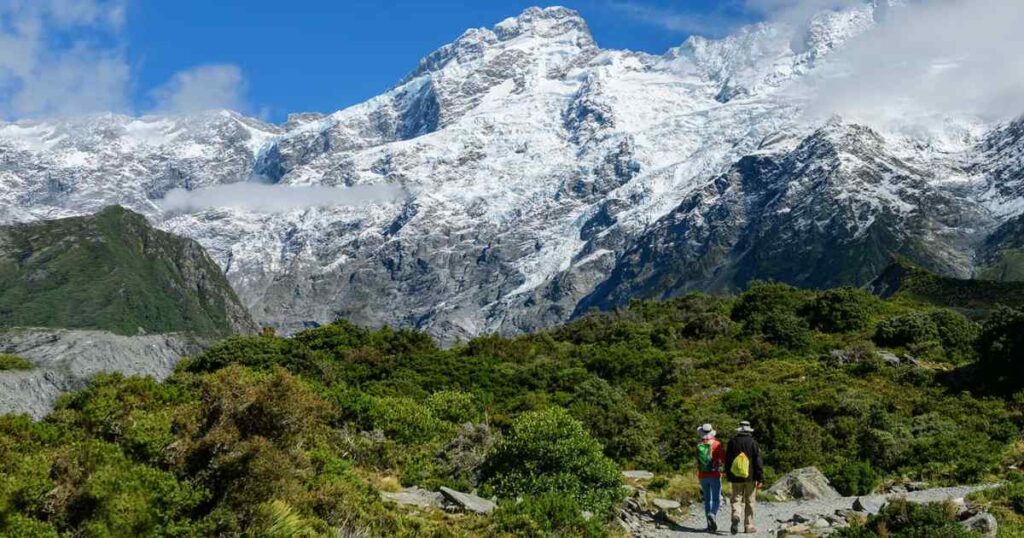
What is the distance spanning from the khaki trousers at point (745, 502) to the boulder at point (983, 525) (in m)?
4.71

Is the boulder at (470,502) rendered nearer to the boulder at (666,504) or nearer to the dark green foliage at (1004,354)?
the boulder at (666,504)

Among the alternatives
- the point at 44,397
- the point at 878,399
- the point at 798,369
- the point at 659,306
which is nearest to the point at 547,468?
the point at 878,399

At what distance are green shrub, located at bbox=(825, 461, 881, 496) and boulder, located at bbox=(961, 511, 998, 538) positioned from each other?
11195 mm

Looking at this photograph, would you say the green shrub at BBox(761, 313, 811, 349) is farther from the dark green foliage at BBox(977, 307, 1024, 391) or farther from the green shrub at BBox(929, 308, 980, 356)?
the dark green foliage at BBox(977, 307, 1024, 391)

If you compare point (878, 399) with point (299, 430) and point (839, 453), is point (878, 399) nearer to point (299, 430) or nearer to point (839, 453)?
point (839, 453)

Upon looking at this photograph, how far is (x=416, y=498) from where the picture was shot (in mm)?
24391

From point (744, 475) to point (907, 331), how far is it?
→ 49168 millimetres

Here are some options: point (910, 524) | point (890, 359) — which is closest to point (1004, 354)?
point (890, 359)

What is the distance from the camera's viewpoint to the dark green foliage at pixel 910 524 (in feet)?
56.3

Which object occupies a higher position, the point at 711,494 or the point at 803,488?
the point at 711,494

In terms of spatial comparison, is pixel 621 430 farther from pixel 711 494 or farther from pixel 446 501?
pixel 446 501

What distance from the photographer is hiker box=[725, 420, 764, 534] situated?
21.7 m

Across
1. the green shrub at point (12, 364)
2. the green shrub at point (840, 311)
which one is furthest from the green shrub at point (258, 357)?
the green shrub at point (840, 311)

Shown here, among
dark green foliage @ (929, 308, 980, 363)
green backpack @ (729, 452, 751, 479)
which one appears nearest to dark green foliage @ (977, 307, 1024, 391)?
dark green foliage @ (929, 308, 980, 363)
